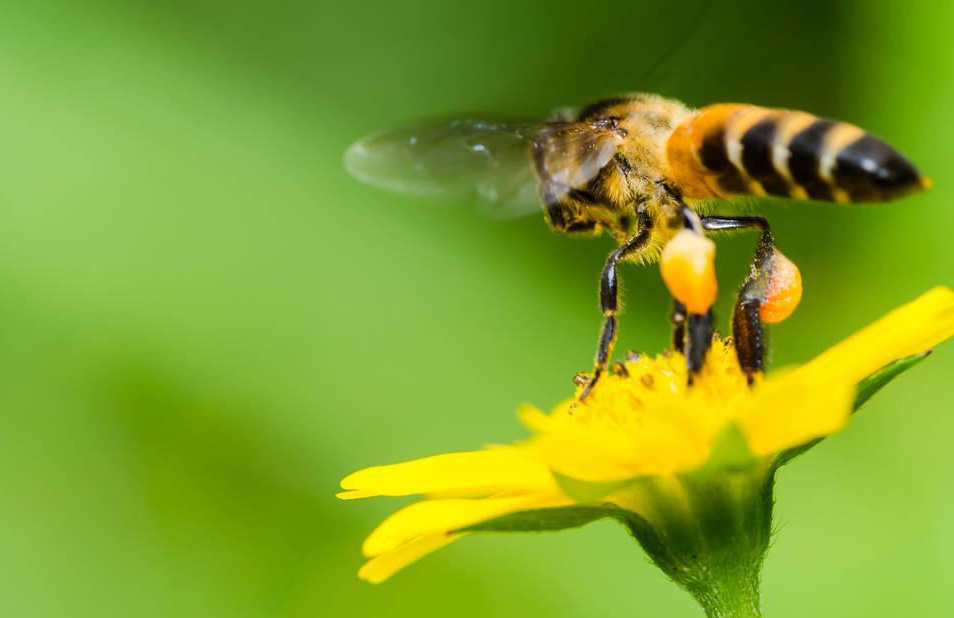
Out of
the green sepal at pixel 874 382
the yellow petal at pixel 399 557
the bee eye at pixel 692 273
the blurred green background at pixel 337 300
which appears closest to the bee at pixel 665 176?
the bee eye at pixel 692 273

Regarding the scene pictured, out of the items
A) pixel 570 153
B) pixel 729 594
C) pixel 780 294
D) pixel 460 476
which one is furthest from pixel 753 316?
pixel 570 153

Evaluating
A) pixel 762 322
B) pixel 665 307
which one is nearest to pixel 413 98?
pixel 665 307

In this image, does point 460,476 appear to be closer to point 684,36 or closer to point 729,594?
point 729,594

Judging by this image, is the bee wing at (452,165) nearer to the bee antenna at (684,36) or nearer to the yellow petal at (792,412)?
the bee antenna at (684,36)

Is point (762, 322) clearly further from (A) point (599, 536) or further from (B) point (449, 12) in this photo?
(B) point (449, 12)

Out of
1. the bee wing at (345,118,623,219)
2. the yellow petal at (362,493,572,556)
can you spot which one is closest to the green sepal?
the yellow petal at (362,493,572,556)

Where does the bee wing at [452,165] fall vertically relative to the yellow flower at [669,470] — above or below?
above

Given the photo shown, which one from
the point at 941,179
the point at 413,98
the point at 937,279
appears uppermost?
the point at 413,98

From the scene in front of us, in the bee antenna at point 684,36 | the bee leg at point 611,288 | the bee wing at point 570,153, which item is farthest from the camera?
the bee antenna at point 684,36
